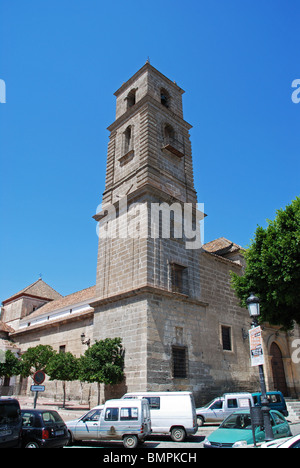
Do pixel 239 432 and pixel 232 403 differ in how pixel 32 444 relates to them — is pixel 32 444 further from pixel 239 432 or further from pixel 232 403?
pixel 232 403

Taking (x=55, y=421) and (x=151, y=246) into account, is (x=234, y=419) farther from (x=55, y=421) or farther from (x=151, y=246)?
(x=151, y=246)

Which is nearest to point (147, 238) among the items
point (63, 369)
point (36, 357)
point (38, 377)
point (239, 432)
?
point (38, 377)

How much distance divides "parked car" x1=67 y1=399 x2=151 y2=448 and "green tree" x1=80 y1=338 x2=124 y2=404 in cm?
385

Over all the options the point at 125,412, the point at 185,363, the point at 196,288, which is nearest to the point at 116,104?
the point at 196,288

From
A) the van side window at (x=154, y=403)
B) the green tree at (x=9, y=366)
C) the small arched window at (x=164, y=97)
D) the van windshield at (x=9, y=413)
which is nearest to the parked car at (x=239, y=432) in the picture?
the van side window at (x=154, y=403)

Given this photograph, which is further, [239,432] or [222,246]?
[222,246]

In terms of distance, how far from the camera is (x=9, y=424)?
8148 millimetres

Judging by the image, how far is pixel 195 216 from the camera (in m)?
20.3

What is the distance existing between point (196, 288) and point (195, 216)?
4.41 meters

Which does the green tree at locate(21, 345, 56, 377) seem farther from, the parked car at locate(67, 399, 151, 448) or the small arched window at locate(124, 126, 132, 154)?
the small arched window at locate(124, 126, 132, 154)

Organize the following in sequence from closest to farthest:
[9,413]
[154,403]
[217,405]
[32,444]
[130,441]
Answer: [9,413] < [32,444] < [130,441] < [154,403] < [217,405]

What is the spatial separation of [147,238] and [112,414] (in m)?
8.31

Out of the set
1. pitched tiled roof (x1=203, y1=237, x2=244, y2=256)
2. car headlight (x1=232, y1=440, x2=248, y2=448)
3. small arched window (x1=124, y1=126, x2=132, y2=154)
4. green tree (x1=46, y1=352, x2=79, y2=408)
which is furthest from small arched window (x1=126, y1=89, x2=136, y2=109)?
car headlight (x1=232, y1=440, x2=248, y2=448)

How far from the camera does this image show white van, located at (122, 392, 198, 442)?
10.9m
